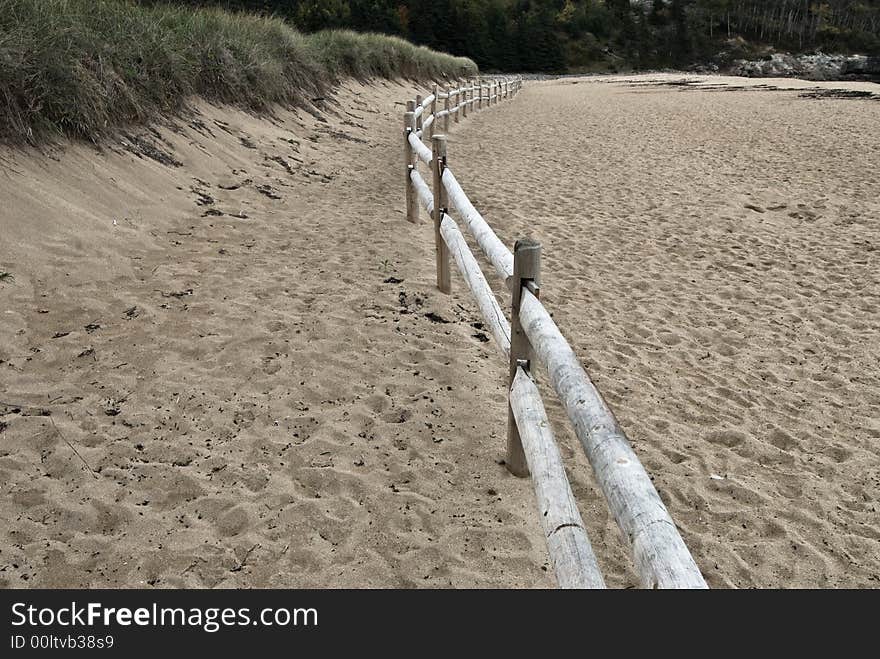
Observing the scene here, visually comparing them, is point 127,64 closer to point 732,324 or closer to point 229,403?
point 229,403

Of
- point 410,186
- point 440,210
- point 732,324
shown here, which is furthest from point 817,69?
point 440,210

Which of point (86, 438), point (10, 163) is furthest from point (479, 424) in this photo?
point (10, 163)

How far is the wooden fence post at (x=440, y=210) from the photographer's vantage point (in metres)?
4.48

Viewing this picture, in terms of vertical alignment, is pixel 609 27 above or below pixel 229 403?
above

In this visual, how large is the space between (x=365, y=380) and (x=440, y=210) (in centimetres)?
162

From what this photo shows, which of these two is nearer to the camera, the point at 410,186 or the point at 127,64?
the point at 410,186

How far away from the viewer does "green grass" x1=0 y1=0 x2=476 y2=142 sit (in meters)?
5.11

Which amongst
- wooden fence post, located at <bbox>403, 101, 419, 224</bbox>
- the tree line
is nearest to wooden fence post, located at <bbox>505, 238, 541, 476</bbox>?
wooden fence post, located at <bbox>403, 101, 419, 224</bbox>

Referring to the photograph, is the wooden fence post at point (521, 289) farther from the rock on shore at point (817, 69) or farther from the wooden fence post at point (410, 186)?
the rock on shore at point (817, 69)

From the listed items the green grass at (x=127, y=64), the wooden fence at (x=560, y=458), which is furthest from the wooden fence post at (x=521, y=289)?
the green grass at (x=127, y=64)

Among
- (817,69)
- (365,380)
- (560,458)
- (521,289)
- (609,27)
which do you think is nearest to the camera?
(560,458)

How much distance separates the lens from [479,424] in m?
3.11

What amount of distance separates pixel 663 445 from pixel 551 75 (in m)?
74.0

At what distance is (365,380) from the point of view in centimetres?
342
